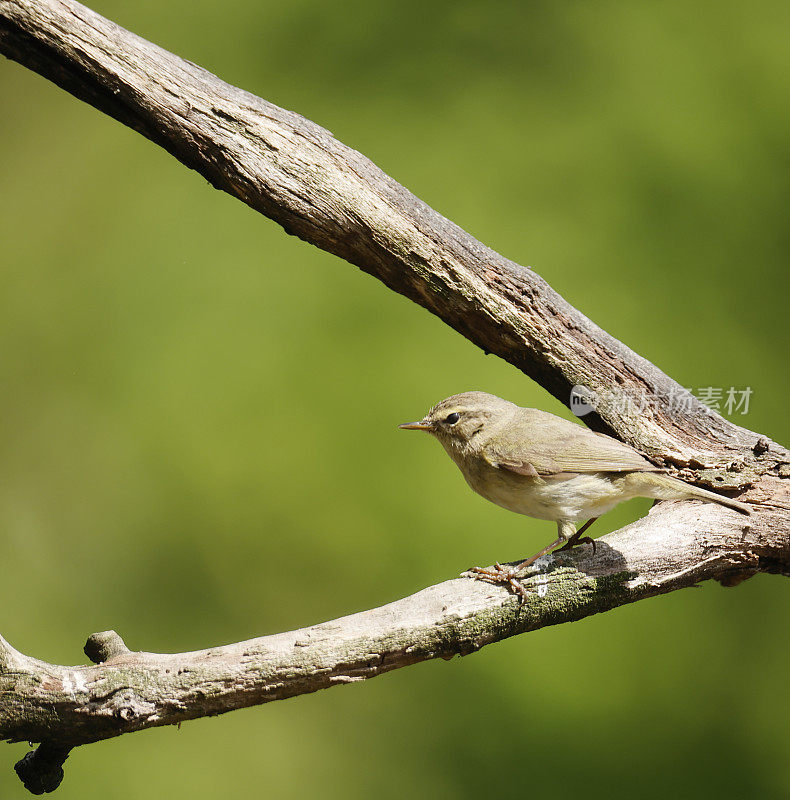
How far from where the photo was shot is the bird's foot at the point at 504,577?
1630 mm

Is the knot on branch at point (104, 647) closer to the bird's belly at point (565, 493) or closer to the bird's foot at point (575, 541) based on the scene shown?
the bird's belly at point (565, 493)

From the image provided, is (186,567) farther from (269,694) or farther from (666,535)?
(666,535)

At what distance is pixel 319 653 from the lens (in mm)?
1504

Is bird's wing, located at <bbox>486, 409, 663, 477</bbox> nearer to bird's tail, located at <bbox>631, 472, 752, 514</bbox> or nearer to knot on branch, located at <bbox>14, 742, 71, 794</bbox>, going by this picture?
bird's tail, located at <bbox>631, 472, 752, 514</bbox>

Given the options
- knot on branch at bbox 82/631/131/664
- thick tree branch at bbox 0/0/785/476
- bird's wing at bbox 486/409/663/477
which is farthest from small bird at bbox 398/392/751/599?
knot on branch at bbox 82/631/131/664

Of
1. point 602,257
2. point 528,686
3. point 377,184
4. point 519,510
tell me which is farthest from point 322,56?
point 528,686

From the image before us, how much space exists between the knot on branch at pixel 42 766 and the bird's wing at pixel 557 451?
0.98 metres

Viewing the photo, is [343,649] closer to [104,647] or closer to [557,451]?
[104,647]

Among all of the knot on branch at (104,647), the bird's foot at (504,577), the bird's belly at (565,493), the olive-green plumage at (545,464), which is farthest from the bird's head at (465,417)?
the knot on branch at (104,647)

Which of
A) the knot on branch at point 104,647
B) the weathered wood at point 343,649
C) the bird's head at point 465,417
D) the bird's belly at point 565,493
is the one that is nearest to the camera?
the weathered wood at point 343,649

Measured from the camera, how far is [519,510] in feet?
5.68

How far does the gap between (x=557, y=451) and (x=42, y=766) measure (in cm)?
114

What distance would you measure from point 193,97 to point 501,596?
117 centimetres

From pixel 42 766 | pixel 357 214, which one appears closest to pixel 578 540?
pixel 357 214
